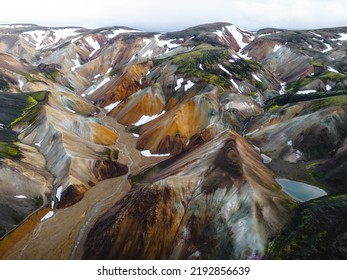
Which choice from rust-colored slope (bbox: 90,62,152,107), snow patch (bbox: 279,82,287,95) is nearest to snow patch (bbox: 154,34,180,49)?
rust-colored slope (bbox: 90,62,152,107)

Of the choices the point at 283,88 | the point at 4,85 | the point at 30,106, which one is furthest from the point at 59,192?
the point at 283,88

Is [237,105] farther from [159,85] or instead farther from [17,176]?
[17,176]

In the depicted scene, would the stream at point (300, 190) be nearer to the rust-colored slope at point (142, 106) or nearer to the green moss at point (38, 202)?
the green moss at point (38, 202)

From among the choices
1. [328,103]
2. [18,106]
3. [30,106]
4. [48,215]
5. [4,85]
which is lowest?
[30,106]

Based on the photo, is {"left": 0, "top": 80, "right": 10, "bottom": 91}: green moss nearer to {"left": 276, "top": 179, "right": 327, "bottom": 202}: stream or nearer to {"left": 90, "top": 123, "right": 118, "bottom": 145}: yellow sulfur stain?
{"left": 90, "top": 123, "right": 118, "bottom": 145}: yellow sulfur stain

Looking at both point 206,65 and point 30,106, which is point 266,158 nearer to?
point 206,65
